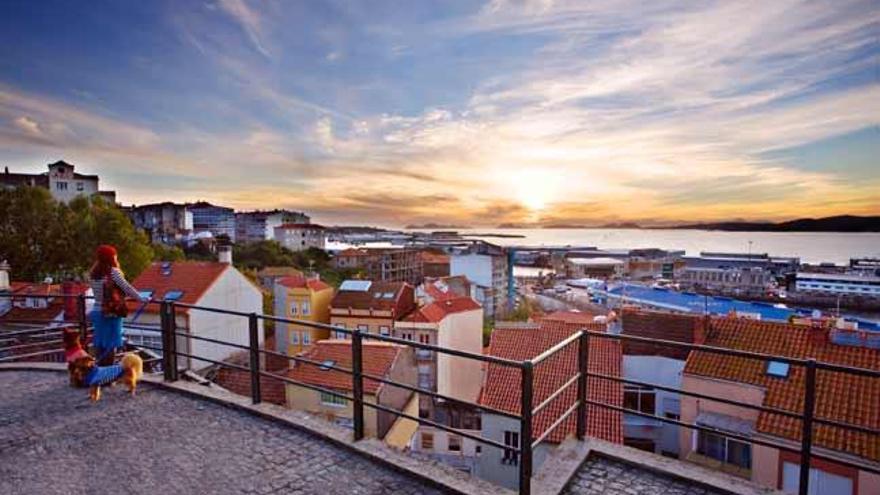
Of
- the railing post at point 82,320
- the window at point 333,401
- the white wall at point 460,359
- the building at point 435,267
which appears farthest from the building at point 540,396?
the building at point 435,267

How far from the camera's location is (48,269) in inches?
1219

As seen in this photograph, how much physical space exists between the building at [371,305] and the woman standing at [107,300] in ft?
71.3

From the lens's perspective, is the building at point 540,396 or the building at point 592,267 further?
the building at point 592,267

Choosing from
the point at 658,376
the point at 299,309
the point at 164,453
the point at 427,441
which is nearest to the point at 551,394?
the point at 164,453

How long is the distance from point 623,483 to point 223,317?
21.4 m

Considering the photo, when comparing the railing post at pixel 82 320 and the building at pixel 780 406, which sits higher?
the railing post at pixel 82 320

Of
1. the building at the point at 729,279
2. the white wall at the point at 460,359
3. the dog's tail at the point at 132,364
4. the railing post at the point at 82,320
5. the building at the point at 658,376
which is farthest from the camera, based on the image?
the building at the point at 729,279

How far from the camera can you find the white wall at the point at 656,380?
1385 centimetres

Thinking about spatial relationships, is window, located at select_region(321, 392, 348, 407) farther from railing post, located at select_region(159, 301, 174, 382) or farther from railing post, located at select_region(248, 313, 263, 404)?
railing post, located at select_region(248, 313, 263, 404)

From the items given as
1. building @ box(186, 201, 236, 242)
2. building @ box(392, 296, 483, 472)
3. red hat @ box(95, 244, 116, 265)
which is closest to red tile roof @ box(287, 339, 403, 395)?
building @ box(392, 296, 483, 472)

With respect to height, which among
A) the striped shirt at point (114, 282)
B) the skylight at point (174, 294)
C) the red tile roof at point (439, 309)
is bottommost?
the red tile roof at point (439, 309)

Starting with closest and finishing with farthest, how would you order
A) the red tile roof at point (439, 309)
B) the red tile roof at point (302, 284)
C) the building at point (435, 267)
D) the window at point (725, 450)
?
the window at point (725, 450), the red tile roof at point (439, 309), the red tile roof at point (302, 284), the building at point (435, 267)

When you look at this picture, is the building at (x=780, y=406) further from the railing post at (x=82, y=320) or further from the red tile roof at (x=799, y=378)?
the railing post at (x=82, y=320)

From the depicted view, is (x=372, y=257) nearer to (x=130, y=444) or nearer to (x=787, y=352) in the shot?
(x=787, y=352)
